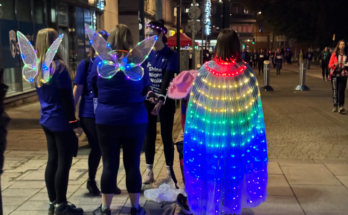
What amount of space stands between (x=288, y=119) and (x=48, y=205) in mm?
7113

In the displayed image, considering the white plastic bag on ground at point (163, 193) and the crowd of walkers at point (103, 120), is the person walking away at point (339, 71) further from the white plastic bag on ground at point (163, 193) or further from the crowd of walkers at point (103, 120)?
the crowd of walkers at point (103, 120)

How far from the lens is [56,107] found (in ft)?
12.2

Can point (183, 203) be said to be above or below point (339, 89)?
below

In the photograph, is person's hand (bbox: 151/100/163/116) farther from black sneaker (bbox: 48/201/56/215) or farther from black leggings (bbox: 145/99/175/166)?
black sneaker (bbox: 48/201/56/215)

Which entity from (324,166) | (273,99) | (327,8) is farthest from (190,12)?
(327,8)

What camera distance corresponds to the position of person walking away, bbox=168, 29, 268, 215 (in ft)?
10.8

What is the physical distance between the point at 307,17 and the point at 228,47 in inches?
1436

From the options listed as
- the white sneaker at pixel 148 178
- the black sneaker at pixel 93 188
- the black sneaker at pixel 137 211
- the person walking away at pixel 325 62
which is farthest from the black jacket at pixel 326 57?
the black sneaker at pixel 137 211

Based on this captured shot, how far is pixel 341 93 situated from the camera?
10383mm

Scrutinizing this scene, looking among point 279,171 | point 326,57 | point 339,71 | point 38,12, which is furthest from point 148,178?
point 326,57

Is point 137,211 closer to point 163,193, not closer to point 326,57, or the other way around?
point 163,193

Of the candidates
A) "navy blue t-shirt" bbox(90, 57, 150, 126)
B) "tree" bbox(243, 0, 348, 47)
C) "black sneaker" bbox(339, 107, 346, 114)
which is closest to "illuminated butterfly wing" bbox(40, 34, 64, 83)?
"navy blue t-shirt" bbox(90, 57, 150, 126)

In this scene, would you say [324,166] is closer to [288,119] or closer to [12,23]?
[288,119]

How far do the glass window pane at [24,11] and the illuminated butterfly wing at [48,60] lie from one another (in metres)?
10.7
